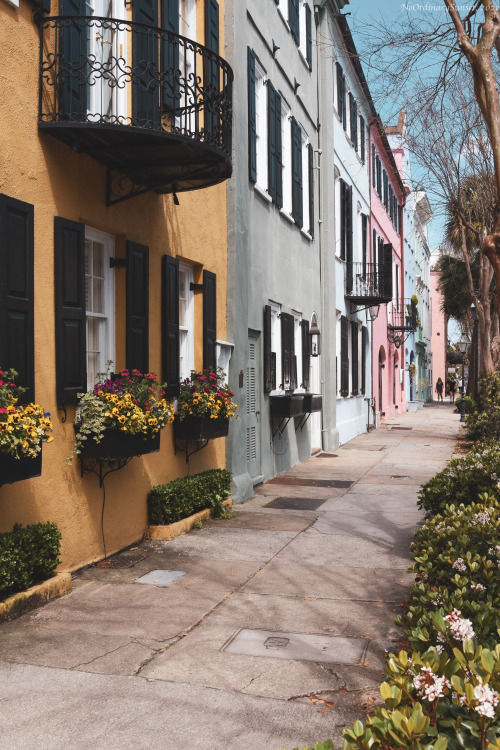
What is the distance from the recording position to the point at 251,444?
12.6 m

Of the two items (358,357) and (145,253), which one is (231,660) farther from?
(358,357)

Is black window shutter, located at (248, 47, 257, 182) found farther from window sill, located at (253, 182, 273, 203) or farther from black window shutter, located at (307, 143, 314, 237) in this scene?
black window shutter, located at (307, 143, 314, 237)

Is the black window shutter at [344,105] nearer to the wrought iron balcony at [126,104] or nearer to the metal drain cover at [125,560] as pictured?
the wrought iron balcony at [126,104]

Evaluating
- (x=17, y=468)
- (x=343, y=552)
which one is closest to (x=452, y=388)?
(x=343, y=552)

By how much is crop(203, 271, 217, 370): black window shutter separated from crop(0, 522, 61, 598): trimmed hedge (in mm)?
4184

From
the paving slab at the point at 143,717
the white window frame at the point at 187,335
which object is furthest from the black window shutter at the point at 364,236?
the paving slab at the point at 143,717

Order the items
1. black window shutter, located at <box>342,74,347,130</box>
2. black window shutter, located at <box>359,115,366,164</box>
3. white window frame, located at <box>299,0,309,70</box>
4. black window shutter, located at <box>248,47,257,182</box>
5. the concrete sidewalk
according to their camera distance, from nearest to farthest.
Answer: the concrete sidewalk, black window shutter, located at <box>248,47,257,182</box>, white window frame, located at <box>299,0,309,70</box>, black window shutter, located at <box>342,74,347,130</box>, black window shutter, located at <box>359,115,366,164</box>

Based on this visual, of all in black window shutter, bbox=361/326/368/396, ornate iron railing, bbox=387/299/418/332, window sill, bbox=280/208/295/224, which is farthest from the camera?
ornate iron railing, bbox=387/299/418/332

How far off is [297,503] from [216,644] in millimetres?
6049

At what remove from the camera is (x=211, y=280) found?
1027cm

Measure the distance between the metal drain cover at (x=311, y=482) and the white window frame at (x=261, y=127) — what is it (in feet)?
15.9

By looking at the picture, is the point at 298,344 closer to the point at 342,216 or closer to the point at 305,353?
the point at 305,353

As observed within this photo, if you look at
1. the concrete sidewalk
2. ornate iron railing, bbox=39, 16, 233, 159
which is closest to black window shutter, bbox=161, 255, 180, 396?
ornate iron railing, bbox=39, 16, 233, 159

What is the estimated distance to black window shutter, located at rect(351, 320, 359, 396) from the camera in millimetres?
22609
